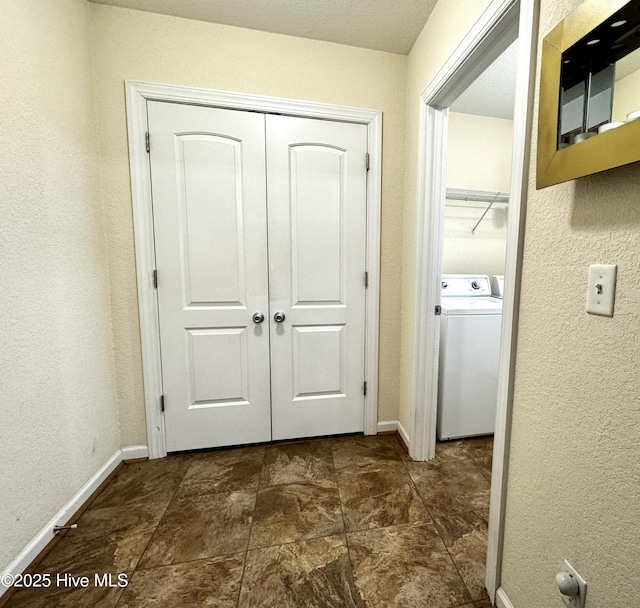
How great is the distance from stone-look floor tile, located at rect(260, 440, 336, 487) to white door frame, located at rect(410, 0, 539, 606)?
21.0 inches

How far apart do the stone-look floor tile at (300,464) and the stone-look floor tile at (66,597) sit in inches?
26.7

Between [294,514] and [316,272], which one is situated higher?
[316,272]

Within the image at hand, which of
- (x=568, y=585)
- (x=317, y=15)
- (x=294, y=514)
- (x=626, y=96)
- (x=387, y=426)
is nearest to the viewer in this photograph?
(x=626, y=96)

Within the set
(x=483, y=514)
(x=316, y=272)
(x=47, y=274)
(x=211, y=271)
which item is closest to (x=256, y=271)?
(x=211, y=271)

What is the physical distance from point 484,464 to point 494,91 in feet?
8.16

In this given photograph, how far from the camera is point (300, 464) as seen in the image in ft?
5.41

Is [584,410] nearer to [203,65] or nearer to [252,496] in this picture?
[252,496]

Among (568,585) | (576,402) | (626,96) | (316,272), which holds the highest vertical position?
(626,96)

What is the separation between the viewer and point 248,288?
1699mm

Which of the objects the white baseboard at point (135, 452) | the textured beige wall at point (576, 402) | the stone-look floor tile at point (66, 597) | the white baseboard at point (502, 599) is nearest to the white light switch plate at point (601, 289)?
the textured beige wall at point (576, 402)

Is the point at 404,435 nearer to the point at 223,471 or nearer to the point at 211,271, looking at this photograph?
the point at 223,471

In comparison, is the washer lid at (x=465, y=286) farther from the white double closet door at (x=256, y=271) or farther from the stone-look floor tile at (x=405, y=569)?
the stone-look floor tile at (x=405, y=569)

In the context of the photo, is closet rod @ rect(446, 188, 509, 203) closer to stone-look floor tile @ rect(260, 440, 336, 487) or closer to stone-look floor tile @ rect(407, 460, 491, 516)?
stone-look floor tile @ rect(407, 460, 491, 516)

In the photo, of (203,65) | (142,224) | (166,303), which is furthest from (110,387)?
(203,65)
